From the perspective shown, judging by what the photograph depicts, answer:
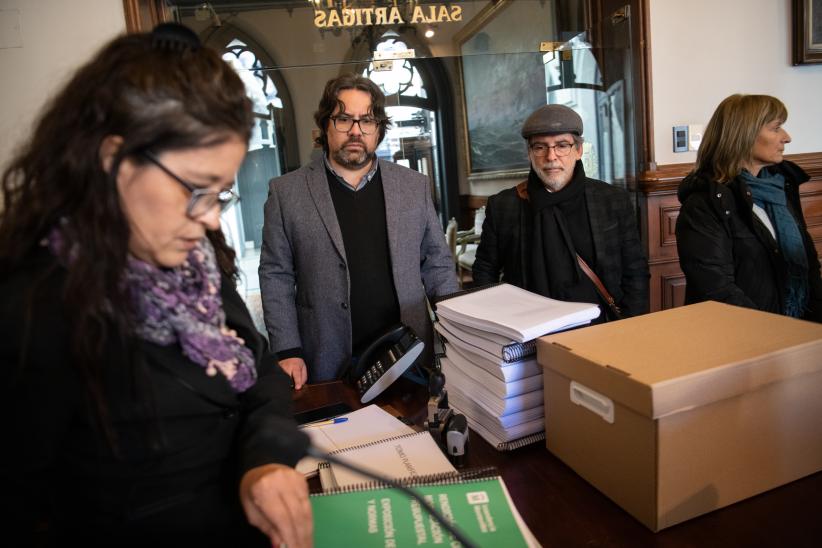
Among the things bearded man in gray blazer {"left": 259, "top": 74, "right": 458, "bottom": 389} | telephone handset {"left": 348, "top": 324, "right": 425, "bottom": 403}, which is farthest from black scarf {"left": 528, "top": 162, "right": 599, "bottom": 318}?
telephone handset {"left": 348, "top": 324, "right": 425, "bottom": 403}

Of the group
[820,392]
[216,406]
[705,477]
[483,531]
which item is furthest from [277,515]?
[820,392]

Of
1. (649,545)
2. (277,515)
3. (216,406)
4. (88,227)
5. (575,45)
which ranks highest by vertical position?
(575,45)

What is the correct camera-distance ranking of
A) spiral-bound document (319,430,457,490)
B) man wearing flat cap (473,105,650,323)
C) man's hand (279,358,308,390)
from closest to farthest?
spiral-bound document (319,430,457,490)
man's hand (279,358,308,390)
man wearing flat cap (473,105,650,323)

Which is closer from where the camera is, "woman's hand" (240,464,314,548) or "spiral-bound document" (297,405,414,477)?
"woman's hand" (240,464,314,548)

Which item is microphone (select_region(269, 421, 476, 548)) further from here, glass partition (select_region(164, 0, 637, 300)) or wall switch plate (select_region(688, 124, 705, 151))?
wall switch plate (select_region(688, 124, 705, 151))

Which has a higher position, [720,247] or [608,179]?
[608,179]

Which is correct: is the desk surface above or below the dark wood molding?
below

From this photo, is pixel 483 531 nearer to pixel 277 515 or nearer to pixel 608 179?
pixel 277 515

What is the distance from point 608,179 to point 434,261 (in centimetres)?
181

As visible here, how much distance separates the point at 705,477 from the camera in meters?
0.83

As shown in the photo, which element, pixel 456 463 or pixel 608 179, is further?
pixel 608 179

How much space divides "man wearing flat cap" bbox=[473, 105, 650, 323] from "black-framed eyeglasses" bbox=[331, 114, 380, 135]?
58 centimetres

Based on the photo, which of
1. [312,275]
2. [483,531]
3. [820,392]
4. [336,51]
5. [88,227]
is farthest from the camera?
[336,51]

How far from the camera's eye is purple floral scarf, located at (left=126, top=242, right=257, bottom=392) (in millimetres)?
706
